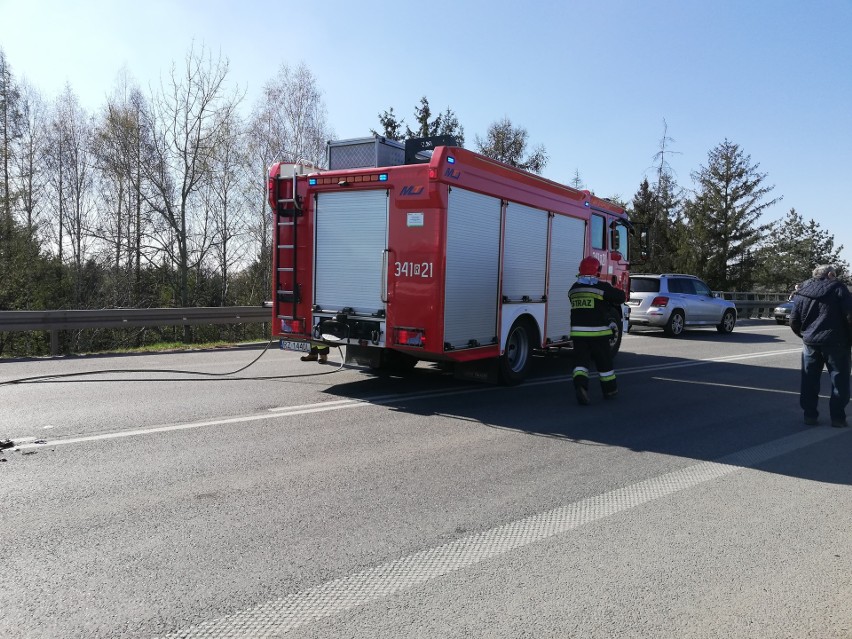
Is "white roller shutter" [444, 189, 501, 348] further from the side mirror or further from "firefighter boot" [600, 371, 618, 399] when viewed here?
the side mirror

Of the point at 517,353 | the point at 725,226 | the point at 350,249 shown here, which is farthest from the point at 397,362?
the point at 725,226

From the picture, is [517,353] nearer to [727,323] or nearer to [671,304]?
[671,304]

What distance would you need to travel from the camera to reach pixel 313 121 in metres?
27.6

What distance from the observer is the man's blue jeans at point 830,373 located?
6.82 m

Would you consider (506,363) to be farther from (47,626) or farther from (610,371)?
(47,626)

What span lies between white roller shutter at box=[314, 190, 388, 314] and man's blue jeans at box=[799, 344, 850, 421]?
5.10 metres

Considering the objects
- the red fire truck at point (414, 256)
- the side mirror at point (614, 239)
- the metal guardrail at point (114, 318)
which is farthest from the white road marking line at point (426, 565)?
the metal guardrail at point (114, 318)

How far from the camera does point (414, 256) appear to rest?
290 inches

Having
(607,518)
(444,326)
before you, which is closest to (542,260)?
(444,326)

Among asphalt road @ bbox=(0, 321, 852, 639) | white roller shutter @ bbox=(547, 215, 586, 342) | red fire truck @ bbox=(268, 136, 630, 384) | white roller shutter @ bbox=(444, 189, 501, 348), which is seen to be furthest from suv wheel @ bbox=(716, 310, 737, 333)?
white roller shutter @ bbox=(444, 189, 501, 348)

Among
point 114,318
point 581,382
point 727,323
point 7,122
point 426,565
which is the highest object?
point 7,122

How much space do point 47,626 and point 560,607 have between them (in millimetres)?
2288

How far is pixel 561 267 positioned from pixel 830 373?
4.18 meters

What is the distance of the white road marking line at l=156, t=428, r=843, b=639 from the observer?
269cm
